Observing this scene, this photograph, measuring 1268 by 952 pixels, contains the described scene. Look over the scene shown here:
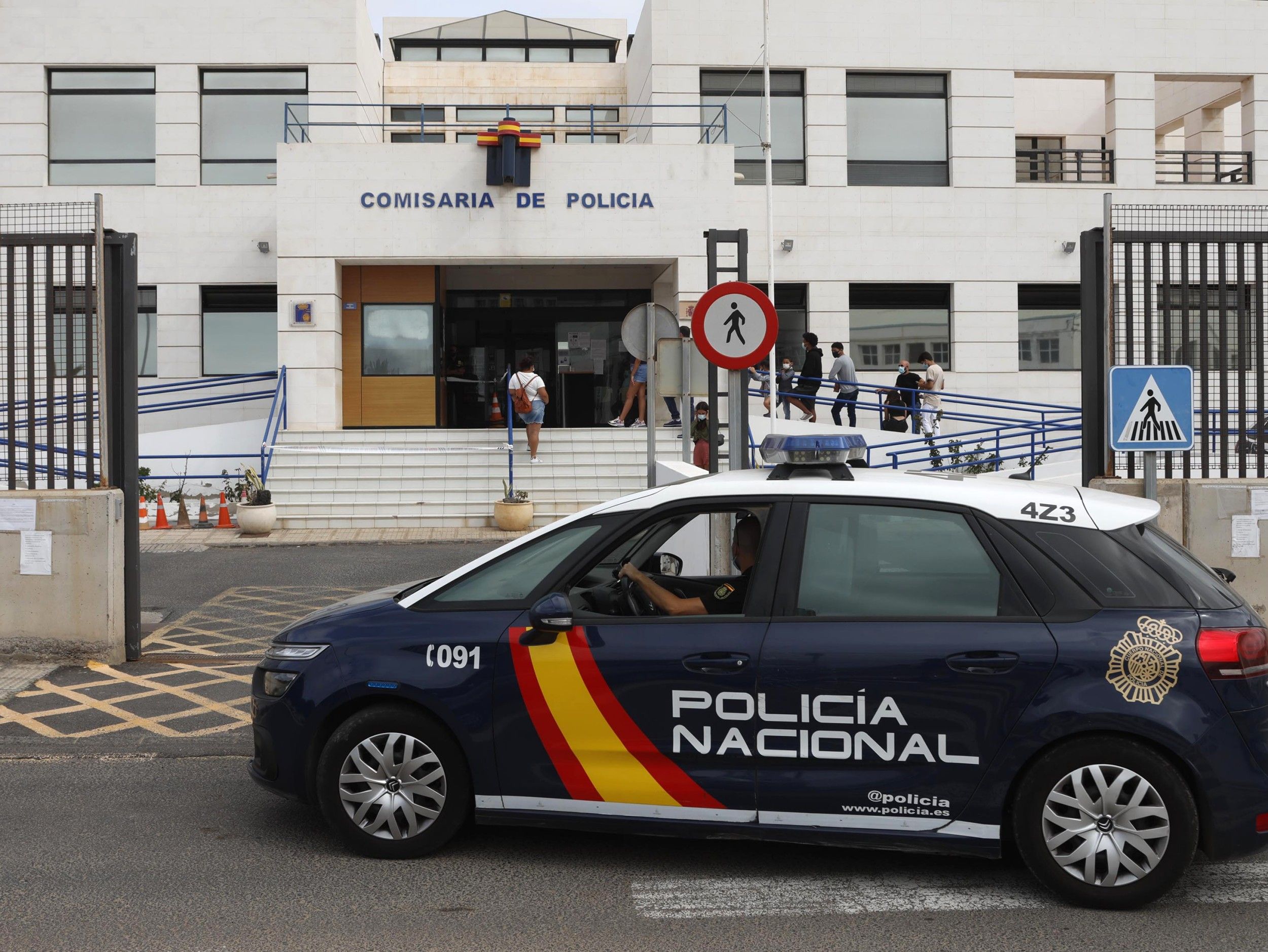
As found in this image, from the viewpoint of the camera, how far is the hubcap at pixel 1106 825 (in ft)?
14.5

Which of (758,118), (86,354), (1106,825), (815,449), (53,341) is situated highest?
(758,118)

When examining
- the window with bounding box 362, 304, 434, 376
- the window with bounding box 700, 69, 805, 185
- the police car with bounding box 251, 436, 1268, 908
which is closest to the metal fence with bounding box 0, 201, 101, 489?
the police car with bounding box 251, 436, 1268, 908

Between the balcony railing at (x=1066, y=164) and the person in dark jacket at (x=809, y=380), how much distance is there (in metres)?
5.99

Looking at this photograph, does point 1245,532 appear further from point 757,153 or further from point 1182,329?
point 757,153

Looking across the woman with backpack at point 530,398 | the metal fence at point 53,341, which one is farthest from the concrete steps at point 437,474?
the metal fence at point 53,341

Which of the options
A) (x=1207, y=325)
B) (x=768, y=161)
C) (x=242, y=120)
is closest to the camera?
(x=1207, y=325)

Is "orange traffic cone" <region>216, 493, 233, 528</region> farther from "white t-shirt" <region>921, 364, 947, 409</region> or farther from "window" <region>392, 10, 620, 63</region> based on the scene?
"window" <region>392, 10, 620, 63</region>

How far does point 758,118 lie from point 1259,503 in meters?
17.1

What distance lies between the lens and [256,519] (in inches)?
699

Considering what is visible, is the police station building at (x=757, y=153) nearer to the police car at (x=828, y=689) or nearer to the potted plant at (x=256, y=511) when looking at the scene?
the potted plant at (x=256, y=511)

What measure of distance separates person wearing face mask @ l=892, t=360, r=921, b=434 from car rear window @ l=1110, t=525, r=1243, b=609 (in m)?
16.9

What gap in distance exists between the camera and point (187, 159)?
2422 centimetres

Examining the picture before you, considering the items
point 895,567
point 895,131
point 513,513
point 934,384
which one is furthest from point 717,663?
point 895,131

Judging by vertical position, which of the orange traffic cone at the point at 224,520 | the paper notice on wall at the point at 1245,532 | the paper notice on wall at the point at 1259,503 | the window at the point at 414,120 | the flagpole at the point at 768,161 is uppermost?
the window at the point at 414,120
